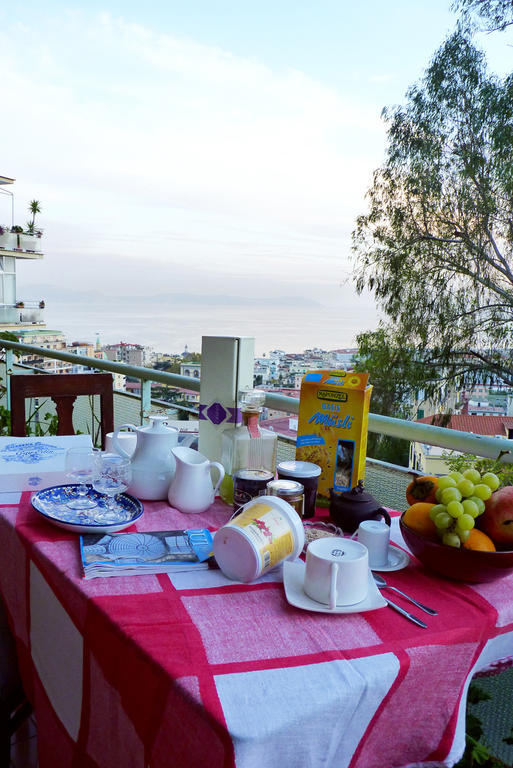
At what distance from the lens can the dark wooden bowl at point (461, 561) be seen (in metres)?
0.73

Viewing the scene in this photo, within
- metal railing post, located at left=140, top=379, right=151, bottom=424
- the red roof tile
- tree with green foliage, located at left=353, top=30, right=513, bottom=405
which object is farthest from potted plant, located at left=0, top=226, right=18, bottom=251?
the red roof tile

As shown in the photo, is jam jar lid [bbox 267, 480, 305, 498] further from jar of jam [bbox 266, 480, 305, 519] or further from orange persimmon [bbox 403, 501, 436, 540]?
orange persimmon [bbox 403, 501, 436, 540]

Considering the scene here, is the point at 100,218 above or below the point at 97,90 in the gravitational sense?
below

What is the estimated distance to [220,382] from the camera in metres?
1.16

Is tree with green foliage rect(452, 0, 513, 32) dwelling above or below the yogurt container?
above

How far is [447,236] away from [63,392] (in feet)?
42.5

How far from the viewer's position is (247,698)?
0.51m

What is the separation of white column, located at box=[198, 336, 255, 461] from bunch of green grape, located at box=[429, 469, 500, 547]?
490 millimetres

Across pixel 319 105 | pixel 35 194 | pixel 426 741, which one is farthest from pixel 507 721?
pixel 35 194

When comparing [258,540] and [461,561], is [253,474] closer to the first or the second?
[258,540]

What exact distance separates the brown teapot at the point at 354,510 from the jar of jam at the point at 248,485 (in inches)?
5.2

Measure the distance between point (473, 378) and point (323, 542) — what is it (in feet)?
41.8

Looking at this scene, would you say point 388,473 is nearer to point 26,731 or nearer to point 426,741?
point 426,741

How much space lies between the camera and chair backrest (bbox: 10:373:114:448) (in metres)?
1.86
